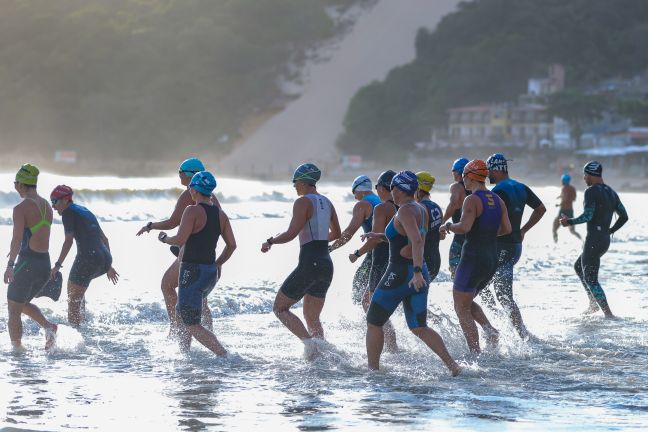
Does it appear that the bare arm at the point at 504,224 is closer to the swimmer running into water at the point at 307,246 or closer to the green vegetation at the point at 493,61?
the swimmer running into water at the point at 307,246

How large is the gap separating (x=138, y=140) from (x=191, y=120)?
27.0 ft

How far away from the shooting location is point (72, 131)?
136 metres

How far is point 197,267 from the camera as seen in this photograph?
28.7 ft

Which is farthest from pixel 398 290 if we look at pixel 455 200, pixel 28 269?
pixel 28 269

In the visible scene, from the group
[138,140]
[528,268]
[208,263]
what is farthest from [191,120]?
[208,263]

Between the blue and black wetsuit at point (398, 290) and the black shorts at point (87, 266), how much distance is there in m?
3.66

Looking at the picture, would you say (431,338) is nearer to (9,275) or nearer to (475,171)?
(475,171)

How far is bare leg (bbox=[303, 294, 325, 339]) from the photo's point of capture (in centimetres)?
919

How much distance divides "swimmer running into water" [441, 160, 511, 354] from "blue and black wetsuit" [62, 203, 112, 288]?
3619mm

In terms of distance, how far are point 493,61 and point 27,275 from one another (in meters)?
118

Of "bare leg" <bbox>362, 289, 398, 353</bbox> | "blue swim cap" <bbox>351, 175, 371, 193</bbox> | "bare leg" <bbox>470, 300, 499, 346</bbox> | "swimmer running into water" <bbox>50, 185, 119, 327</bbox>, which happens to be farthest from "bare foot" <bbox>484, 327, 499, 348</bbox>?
"swimmer running into water" <bbox>50, 185, 119, 327</bbox>

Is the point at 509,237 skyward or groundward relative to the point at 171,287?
skyward

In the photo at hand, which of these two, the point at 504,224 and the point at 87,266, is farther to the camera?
the point at 87,266

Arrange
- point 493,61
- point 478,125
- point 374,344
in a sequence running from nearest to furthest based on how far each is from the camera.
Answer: point 374,344
point 478,125
point 493,61
